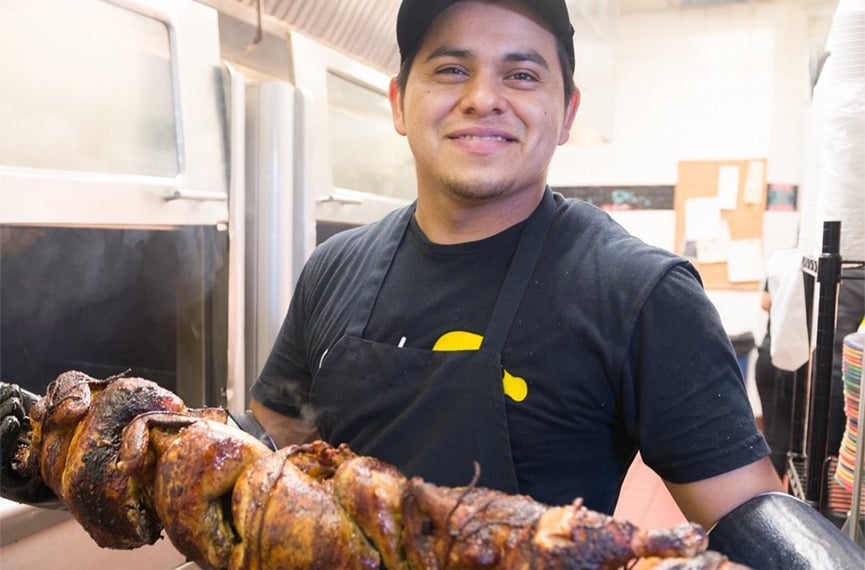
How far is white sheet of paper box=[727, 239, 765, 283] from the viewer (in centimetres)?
500

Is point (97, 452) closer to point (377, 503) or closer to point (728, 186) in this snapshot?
point (377, 503)

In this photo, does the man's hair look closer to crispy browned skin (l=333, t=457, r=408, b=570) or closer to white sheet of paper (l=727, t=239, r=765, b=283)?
crispy browned skin (l=333, t=457, r=408, b=570)

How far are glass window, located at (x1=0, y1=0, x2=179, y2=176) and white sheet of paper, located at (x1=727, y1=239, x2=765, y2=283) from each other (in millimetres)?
4477

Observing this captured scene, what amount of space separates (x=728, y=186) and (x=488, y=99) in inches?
176

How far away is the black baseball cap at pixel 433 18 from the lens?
1083 mm

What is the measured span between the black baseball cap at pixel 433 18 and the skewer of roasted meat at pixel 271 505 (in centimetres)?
70

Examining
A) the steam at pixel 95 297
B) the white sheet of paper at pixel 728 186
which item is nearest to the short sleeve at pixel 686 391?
the steam at pixel 95 297

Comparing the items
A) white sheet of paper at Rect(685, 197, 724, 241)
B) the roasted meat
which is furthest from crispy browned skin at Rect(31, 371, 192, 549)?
white sheet of paper at Rect(685, 197, 724, 241)

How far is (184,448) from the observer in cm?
76

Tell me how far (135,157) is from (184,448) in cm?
96

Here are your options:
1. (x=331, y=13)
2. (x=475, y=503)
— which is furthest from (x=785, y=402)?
(x=475, y=503)

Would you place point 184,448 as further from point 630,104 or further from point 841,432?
point 630,104

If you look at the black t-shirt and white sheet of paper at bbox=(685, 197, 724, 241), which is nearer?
the black t-shirt

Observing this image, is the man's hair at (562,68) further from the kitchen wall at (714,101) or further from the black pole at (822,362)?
the kitchen wall at (714,101)
